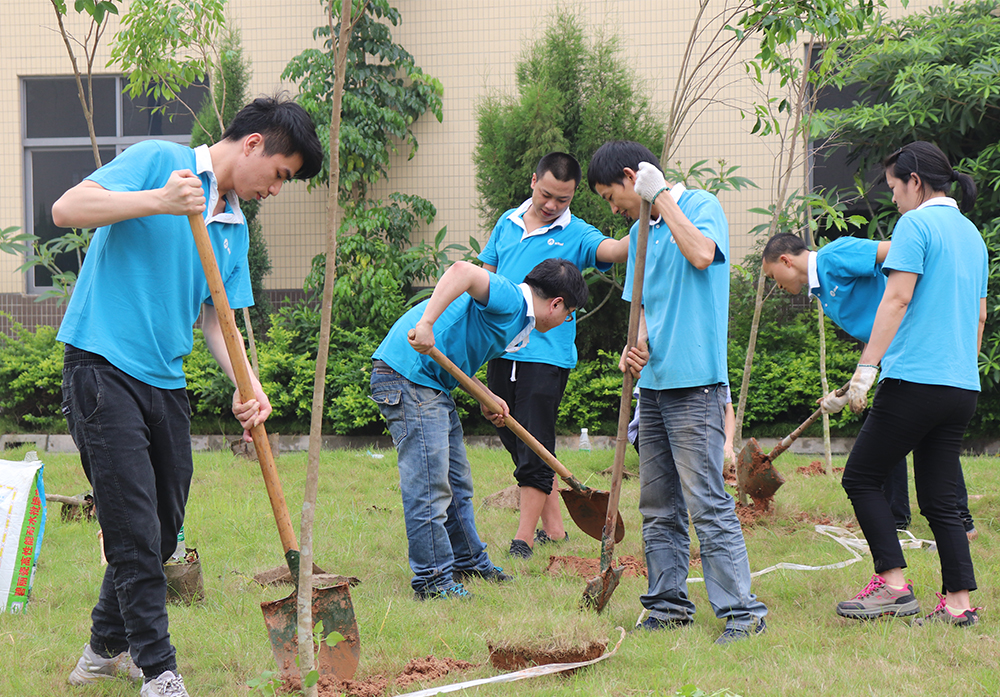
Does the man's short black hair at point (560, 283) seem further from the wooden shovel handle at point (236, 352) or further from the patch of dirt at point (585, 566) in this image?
the wooden shovel handle at point (236, 352)

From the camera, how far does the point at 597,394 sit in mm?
7457

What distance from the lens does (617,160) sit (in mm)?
3086

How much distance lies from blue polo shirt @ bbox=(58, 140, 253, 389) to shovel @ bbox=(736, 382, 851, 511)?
3.26m

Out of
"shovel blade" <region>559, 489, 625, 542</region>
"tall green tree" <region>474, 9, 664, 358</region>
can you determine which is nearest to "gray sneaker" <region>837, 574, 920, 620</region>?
"shovel blade" <region>559, 489, 625, 542</region>

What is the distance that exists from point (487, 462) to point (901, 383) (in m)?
3.70

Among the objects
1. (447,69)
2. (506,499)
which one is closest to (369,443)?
(506,499)

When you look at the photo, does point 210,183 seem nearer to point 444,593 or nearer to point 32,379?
point 444,593

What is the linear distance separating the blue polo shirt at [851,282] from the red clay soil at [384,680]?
218cm

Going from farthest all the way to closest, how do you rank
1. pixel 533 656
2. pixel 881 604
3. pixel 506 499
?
pixel 506 499 < pixel 881 604 < pixel 533 656

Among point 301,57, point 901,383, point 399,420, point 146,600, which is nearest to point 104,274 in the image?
point 146,600

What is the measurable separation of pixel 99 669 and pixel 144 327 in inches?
42.4

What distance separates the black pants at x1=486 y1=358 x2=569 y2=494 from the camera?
4.00 m

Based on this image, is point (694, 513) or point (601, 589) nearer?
point (694, 513)

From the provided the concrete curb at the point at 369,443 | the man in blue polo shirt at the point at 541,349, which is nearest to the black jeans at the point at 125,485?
the man in blue polo shirt at the point at 541,349
